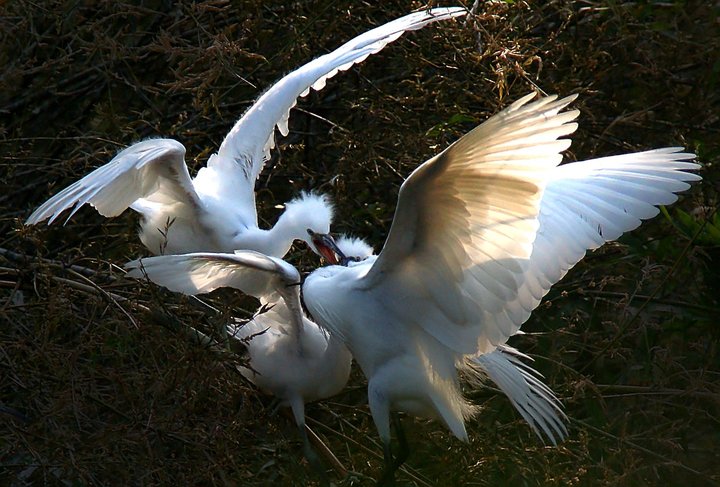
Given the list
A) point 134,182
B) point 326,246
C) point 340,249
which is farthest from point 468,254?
point 134,182

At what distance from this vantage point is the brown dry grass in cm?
239

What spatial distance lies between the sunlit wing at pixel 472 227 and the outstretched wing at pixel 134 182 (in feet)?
2.43

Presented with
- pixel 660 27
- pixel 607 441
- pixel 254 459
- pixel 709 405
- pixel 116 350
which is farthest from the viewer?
pixel 660 27

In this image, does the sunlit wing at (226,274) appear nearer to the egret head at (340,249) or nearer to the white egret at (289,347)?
the white egret at (289,347)

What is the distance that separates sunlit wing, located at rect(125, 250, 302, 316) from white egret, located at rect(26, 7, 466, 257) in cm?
36

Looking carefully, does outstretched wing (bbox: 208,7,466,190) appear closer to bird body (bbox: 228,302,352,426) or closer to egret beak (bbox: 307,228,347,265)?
egret beak (bbox: 307,228,347,265)

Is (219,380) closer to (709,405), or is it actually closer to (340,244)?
(340,244)

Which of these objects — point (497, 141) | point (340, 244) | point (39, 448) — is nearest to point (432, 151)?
point (340, 244)

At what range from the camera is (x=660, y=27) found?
3.74 metres

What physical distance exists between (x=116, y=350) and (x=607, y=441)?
140cm

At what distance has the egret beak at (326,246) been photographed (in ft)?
11.2

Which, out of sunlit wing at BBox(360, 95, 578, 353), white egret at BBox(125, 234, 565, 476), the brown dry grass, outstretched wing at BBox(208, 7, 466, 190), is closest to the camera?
sunlit wing at BBox(360, 95, 578, 353)

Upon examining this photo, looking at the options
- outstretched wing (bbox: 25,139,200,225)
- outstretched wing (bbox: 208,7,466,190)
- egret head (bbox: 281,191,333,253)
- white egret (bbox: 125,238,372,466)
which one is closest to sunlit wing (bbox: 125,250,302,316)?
white egret (bbox: 125,238,372,466)

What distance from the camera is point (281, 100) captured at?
3695 mm
